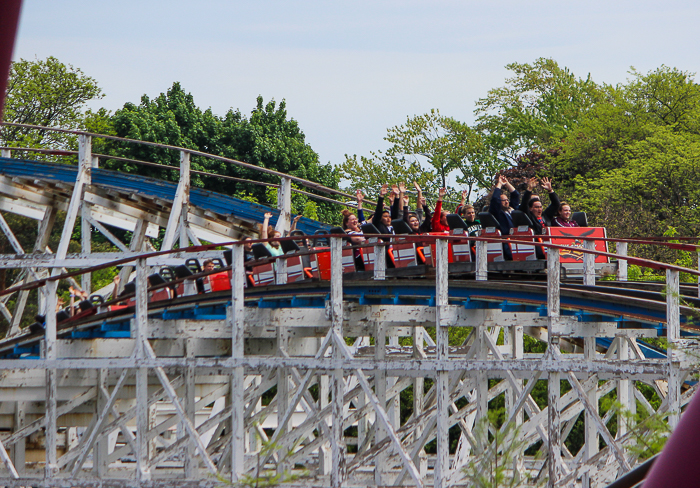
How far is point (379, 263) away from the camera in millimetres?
11438

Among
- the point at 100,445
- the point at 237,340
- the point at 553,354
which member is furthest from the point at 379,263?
the point at 100,445

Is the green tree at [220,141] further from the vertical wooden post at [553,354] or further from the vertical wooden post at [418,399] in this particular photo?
the vertical wooden post at [553,354]

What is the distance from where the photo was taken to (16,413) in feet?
49.7

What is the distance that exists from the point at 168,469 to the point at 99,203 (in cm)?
510

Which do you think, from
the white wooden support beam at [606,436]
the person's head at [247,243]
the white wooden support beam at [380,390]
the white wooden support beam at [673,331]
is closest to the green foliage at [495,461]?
the white wooden support beam at [673,331]

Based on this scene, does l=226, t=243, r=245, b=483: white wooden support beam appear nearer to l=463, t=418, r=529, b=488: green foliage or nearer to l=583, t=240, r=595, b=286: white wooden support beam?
l=583, t=240, r=595, b=286: white wooden support beam

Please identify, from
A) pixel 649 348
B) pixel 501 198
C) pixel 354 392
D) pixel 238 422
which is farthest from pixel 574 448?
pixel 238 422

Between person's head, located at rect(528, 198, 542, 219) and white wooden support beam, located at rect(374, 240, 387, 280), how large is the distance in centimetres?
221

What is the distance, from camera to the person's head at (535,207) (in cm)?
1227

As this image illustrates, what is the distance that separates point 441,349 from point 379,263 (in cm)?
130

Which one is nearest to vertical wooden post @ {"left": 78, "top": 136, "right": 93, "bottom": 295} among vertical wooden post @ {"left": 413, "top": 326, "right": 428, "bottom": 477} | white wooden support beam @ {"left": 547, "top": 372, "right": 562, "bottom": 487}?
vertical wooden post @ {"left": 413, "top": 326, "right": 428, "bottom": 477}

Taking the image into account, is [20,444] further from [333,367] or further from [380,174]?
[380,174]

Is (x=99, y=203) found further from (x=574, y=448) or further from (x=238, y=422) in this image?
(x=574, y=448)

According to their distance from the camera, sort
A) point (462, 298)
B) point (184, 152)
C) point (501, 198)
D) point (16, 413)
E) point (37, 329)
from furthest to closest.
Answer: point (184, 152) → point (16, 413) → point (37, 329) → point (501, 198) → point (462, 298)
